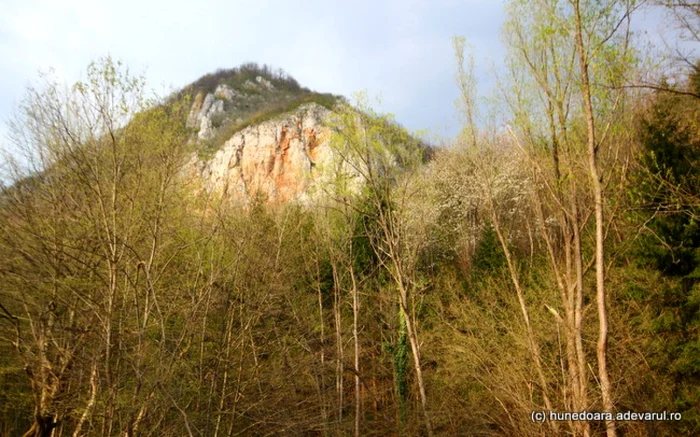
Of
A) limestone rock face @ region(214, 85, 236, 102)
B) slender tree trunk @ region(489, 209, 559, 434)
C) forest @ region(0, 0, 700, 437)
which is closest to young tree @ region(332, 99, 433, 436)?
forest @ region(0, 0, 700, 437)

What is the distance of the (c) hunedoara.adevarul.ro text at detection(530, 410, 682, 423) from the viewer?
6.68 m

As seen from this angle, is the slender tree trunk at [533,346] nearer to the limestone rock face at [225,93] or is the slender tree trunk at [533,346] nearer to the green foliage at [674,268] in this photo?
the green foliage at [674,268]

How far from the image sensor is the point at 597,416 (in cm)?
672

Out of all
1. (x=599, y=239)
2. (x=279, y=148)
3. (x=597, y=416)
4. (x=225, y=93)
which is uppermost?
(x=225, y=93)

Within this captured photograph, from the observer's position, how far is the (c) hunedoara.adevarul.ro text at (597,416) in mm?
6676

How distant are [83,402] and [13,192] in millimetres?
4082

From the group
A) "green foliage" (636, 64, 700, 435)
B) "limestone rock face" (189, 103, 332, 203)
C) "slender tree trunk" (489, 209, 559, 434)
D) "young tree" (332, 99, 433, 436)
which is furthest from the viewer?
"limestone rock face" (189, 103, 332, 203)

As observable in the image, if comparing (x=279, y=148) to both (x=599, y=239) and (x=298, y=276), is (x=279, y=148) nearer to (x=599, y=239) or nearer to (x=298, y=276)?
(x=298, y=276)

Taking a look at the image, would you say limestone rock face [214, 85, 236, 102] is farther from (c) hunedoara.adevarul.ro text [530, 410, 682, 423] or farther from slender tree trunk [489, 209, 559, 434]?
(c) hunedoara.adevarul.ro text [530, 410, 682, 423]

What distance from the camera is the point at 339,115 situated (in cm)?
1155

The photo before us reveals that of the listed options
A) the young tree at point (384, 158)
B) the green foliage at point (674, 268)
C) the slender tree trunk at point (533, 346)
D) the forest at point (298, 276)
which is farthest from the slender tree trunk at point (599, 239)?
Result: the young tree at point (384, 158)

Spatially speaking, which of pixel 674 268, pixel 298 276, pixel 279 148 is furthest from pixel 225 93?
pixel 674 268

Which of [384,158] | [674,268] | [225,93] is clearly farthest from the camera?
[225,93]

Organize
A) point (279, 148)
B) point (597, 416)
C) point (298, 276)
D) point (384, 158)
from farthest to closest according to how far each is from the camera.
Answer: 1. point (279, 148)
2. point (298, 276)
3. point (384, 158)
4. point (597, 416)
